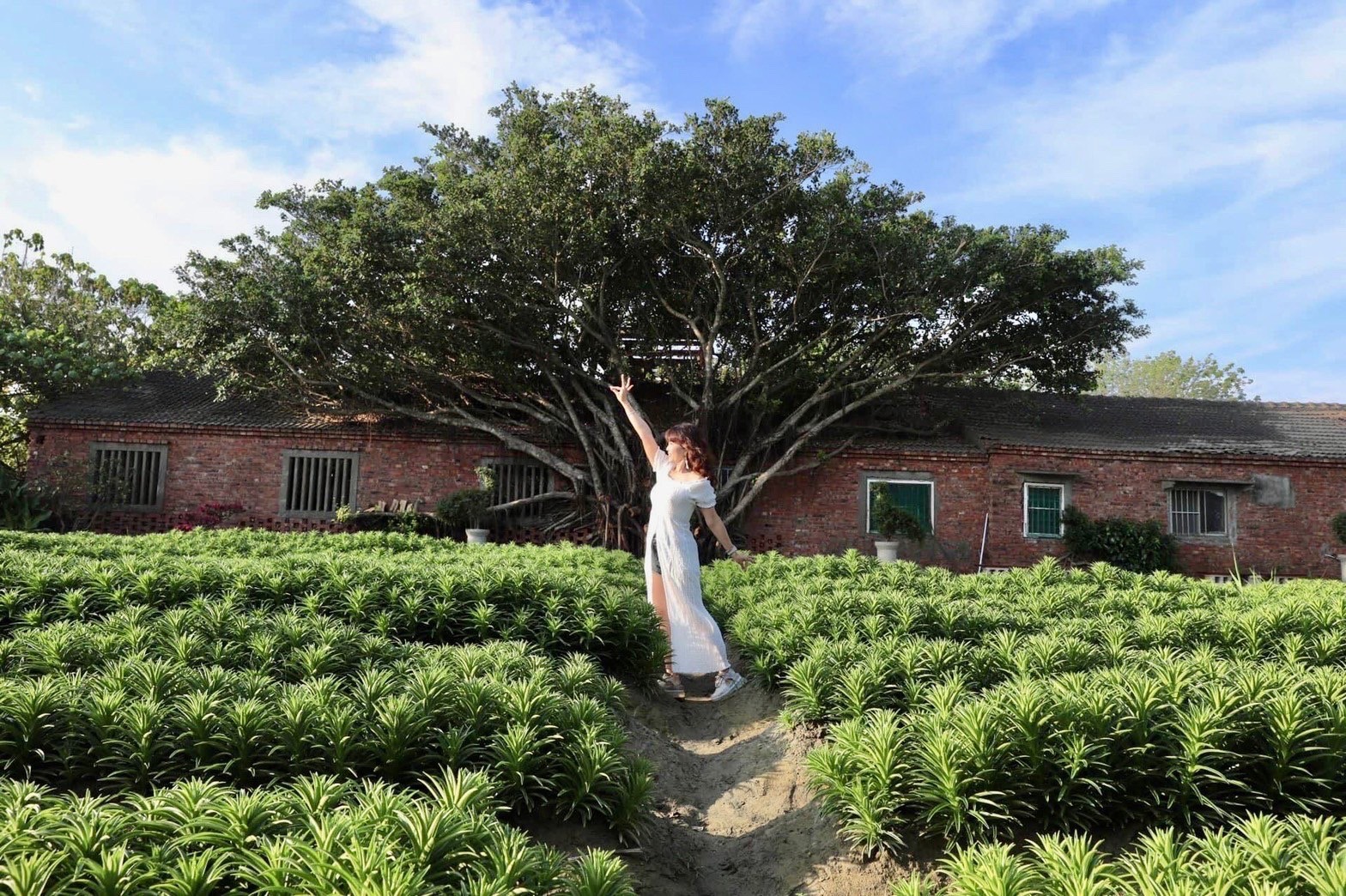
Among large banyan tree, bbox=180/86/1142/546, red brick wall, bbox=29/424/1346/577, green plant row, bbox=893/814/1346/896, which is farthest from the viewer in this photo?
red brick wall, bbox=29/424/1346/577

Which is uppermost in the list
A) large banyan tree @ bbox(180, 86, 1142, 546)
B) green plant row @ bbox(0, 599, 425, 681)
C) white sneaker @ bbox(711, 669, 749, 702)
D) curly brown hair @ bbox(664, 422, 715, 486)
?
large banyan tree @ bbox(180, 86, 1142, 546)

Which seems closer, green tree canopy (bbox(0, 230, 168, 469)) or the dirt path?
the dirt path

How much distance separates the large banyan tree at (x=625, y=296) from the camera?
50.5 feet

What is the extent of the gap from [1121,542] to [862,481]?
18.2 feet

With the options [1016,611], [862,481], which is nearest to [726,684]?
[1016,611]

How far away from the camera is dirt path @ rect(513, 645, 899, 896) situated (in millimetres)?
3785

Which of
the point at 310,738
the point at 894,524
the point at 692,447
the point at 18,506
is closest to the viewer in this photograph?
the point at 310,738

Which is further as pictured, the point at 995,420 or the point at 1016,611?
the point at 995,420

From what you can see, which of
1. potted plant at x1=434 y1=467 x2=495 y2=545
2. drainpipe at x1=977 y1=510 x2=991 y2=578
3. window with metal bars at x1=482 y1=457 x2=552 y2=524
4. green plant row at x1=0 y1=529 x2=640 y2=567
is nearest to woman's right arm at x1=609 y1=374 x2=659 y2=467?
green plant row at x1=0 y1=529 x2=640 y2=567

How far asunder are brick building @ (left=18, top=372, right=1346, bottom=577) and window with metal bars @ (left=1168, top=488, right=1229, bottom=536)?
0.09 feet

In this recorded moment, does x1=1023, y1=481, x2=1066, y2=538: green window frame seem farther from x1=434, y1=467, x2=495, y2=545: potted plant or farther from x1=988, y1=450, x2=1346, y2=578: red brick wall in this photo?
x1=434, y1=467, x2=495, y2=545: potted plant

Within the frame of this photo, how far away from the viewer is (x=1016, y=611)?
7074 mm

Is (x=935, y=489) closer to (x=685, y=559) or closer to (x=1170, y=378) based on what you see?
(x=685, y=559)

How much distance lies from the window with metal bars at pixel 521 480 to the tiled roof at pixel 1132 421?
26.2ft
